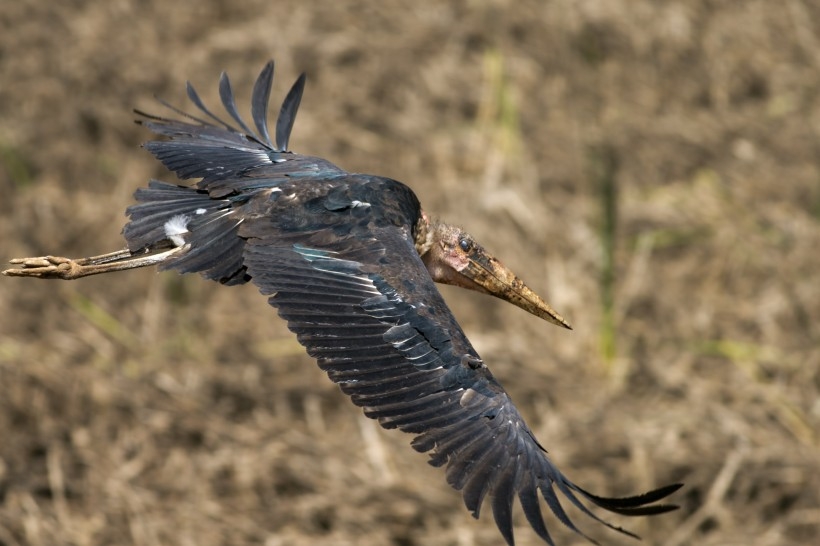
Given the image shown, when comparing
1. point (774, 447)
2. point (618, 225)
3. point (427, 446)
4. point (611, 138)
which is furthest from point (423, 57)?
point (427, 446)

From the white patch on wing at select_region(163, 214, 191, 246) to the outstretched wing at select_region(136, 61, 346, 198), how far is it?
22cm

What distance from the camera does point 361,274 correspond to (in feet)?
24.0

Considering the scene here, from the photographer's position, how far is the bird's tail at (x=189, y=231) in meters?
7.55

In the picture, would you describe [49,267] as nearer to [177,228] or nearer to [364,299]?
[177,228]

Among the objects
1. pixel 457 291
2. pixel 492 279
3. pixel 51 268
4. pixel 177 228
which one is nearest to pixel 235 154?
pixel 177 228

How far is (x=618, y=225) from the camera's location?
14195 millimetres

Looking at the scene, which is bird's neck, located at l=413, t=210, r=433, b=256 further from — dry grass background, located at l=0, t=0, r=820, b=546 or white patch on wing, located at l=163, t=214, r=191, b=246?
dry grass background, located at l=0, t=0, r=820, b=546

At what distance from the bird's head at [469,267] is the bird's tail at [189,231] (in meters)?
1.18

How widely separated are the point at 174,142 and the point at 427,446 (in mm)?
2914

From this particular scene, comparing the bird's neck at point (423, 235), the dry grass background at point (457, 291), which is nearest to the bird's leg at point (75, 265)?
the bird's neck at point (423, 235)

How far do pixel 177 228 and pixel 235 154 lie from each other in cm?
91

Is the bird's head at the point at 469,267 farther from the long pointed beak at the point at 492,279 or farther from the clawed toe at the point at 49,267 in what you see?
the clawed toe at the point at 49,267

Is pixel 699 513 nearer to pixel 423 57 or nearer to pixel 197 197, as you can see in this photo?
pixel 197 197

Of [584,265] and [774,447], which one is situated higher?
[584,265]
